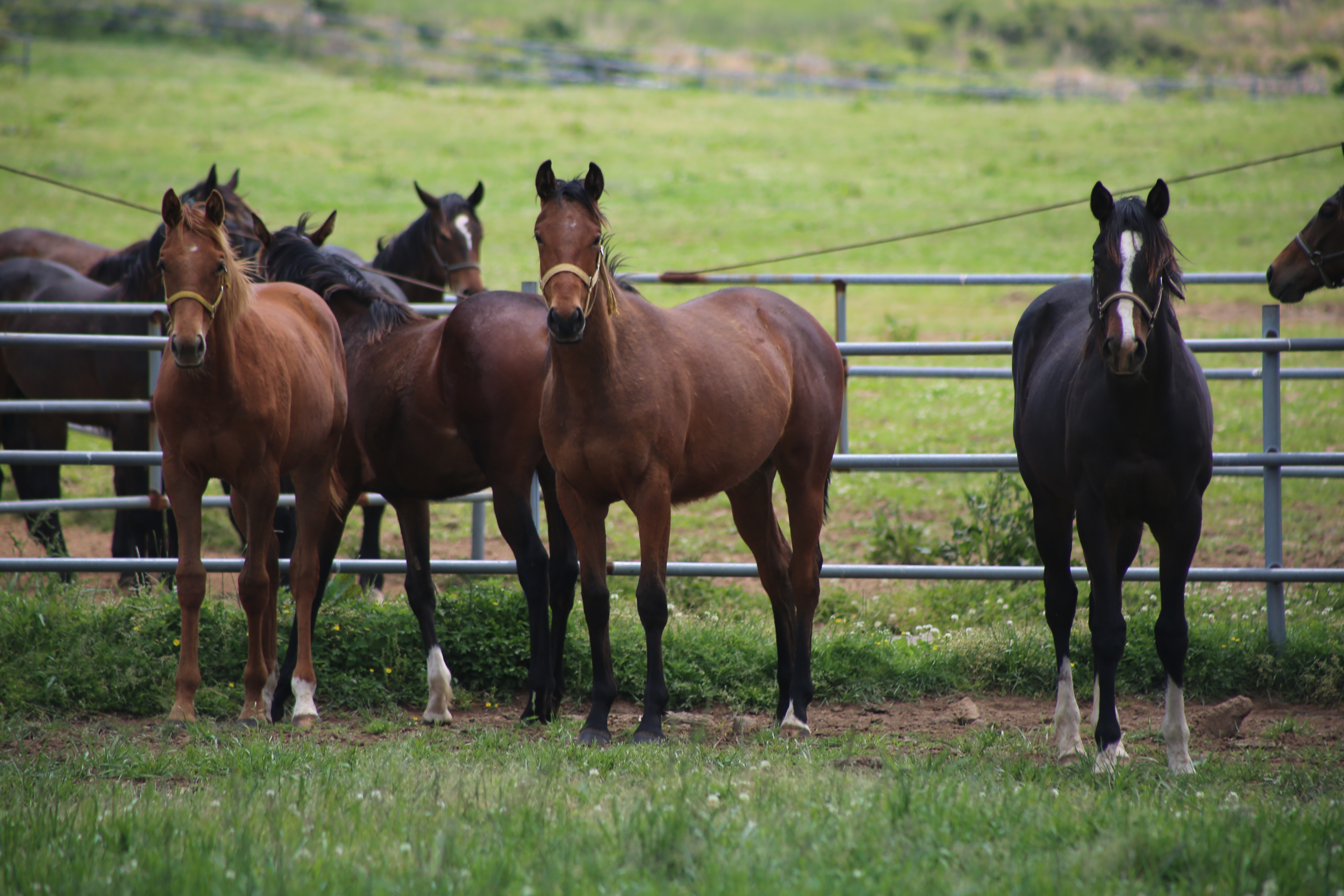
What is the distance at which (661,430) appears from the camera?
4.93 meters

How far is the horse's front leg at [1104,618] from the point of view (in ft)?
14.9

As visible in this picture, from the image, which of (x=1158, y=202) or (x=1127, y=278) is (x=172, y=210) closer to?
(x=1127, y=278)

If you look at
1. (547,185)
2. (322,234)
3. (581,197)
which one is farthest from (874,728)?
(322,234)

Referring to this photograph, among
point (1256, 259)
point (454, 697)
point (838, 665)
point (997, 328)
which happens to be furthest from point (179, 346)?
point (1256, 259)

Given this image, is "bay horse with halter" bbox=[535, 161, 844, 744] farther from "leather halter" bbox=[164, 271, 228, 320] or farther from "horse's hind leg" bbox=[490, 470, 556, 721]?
"leather halter" bbox=[164, 271, 228, 320]

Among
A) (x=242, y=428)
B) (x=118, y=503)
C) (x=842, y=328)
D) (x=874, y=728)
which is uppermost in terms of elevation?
(x=842, y=328)

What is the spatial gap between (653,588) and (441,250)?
4997 mm

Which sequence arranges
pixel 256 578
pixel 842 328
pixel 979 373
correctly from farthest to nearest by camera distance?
pixel 842 328, pixel 979 373, pixel 256 578

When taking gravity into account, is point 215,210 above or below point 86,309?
above

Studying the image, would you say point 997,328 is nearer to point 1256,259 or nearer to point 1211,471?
point 1256,259

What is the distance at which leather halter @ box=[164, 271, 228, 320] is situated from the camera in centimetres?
484

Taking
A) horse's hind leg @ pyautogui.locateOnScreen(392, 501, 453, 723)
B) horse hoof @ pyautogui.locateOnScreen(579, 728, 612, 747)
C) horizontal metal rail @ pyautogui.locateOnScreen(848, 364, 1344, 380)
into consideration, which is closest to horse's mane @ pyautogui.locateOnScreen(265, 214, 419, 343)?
horse's hind leg @ pyautogui.locateOnScreen(392, 501, 453, 723)

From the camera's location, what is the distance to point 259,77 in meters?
29.2

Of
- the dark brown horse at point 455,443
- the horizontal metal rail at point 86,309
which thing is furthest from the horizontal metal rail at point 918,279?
the dark brown horse at point 455,443
